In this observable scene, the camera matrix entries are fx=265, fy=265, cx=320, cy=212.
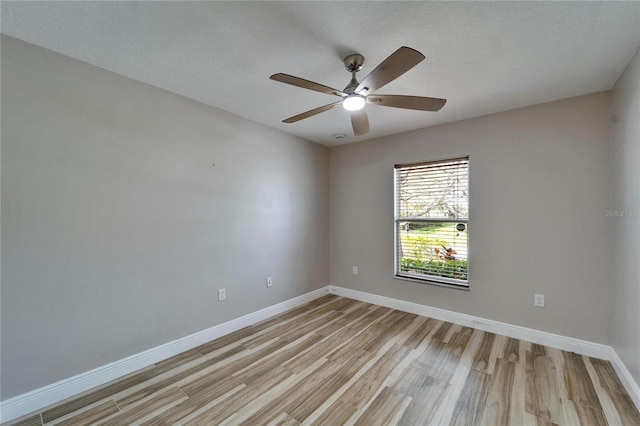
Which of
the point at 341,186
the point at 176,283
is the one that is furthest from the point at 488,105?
the point at 176,283

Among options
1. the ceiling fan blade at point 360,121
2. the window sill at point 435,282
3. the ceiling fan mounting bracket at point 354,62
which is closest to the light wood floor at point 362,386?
the window sill at point 435,282

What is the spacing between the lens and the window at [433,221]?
10.3 feet

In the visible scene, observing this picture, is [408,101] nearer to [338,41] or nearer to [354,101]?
[354,101]

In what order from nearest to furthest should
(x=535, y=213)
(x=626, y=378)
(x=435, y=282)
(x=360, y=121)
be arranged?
(x=626, y=378), (x=360, y=121), (x=535, y=213), (x=435, y=282)

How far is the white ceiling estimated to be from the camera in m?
1.45

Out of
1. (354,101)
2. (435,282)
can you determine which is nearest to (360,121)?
(354,101)

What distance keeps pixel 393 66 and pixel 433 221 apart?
2.32m

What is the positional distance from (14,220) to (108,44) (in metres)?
1.29

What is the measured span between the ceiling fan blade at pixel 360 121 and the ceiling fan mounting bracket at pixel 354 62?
0.95ft

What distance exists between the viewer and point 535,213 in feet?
8.70

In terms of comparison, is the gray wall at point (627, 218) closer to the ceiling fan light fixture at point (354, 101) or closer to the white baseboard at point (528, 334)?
the white baseboard at point (528, 334)

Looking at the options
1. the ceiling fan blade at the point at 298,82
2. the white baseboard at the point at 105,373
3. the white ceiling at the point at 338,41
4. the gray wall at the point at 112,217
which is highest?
the white ceiling at the point at 338,41

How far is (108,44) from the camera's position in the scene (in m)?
1.75

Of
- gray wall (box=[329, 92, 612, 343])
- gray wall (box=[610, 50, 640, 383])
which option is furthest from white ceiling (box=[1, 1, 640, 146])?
gray wall (box=[329, 92, 612, 343])
